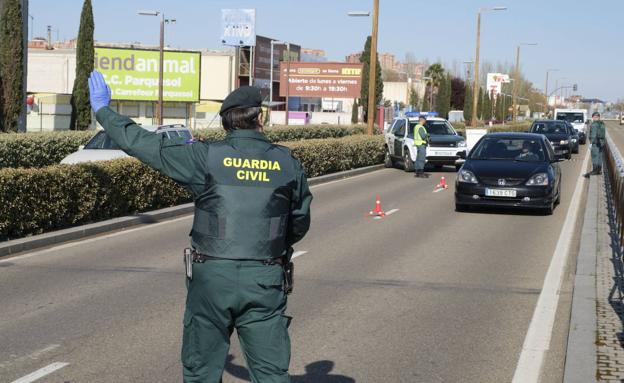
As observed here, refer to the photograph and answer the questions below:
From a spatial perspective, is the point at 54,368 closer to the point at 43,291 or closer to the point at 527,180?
the point at 43,291

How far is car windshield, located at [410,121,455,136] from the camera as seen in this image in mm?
30906

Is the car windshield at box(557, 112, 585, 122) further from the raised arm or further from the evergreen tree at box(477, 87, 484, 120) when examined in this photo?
the raised arm

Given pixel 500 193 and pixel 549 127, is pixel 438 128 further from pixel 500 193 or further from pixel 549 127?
pixel 500 193

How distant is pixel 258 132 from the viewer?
3.96 metres

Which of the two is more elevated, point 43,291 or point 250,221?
point 250,221

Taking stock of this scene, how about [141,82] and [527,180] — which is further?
[141,82]

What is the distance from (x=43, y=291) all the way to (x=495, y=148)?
11475 millimetres

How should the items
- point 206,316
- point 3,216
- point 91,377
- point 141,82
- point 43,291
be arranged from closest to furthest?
point 206,316 → point 91,377 → point 43,291 → point 3,216 → point 141,82

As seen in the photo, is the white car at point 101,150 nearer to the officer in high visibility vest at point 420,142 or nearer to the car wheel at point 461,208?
the car wheel at point 461,208

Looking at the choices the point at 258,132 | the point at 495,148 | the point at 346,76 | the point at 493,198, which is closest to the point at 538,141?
the point at 495,148

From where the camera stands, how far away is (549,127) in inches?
1706

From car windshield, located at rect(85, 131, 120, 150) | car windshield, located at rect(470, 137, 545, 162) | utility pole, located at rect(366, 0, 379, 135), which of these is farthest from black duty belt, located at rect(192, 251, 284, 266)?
utility pole, located at rect(366, 0, 379, 135)

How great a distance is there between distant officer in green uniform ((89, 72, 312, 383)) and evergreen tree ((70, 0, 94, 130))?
148 ft

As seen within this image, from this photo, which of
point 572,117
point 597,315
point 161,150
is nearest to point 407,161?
point 597,315
